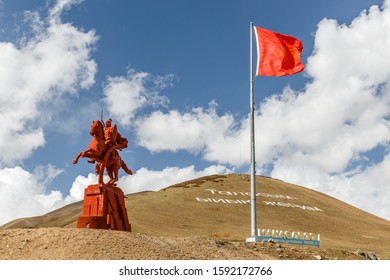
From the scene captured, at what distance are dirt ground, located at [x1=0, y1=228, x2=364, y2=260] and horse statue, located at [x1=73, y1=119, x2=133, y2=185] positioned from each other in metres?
7.20

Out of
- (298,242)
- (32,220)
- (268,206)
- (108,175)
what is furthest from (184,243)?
(32,220)

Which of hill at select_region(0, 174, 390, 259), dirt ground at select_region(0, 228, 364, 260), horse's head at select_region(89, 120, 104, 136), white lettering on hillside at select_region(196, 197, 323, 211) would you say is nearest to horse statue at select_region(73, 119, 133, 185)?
horse's head at select_region(89, 120, 104, 136)

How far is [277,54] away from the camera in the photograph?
27297mm

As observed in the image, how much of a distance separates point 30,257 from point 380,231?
54.3 m

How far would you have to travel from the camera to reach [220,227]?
166 feet

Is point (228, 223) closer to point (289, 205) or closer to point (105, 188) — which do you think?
point (289, 205)

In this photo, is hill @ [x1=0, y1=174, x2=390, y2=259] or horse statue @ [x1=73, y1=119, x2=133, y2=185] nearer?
hill @ [x1=0, y1=174, x2=390, y2=259]

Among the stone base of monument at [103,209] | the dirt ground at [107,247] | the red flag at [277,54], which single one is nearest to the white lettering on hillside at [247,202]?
the stone base of monument at [103,209]

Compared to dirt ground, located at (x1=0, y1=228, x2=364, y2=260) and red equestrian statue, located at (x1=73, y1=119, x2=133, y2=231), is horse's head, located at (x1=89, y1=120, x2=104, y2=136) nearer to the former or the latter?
red equestrian statue, located at (x1=73, y1=119, x2=133, y2=231)

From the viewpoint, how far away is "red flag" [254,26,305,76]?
27.2m

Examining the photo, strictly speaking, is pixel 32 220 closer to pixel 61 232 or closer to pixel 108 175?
pixel 108 175

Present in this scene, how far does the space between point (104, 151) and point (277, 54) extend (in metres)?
11.3

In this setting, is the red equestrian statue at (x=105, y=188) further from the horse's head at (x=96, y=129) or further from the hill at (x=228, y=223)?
the hill at (x=228, y=223)

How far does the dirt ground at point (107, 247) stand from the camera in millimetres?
17453
